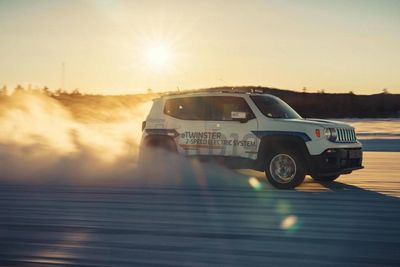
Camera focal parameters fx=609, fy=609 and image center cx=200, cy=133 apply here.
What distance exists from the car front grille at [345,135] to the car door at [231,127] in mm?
1538

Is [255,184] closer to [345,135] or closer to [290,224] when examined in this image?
[345,135]

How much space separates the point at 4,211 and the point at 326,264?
17.0 feet

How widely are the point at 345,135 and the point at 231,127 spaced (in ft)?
7.11

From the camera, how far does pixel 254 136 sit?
11.5 metres

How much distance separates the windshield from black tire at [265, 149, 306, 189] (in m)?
0.89

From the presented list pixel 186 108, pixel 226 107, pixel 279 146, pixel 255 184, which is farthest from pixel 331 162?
pixel 186 108

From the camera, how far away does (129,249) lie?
6.43 m

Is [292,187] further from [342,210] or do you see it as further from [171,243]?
[171,243]

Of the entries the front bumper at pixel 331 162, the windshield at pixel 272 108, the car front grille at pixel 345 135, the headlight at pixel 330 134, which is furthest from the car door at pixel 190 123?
the car front grille at pixel 345 135

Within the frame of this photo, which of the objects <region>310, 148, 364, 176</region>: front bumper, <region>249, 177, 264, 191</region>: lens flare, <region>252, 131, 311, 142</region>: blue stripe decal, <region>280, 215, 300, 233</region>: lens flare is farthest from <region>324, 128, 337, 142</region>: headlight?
<region>280, 215, 300, 233</region>: lens flare

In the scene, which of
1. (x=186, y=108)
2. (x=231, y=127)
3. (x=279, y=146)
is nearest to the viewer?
(x=279, y=146)

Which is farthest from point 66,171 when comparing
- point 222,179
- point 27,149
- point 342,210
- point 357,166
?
point 342,210

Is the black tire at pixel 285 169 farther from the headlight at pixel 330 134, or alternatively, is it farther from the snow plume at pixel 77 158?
the snow plume at pixel 77 158

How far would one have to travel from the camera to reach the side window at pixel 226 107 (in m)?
11.9
